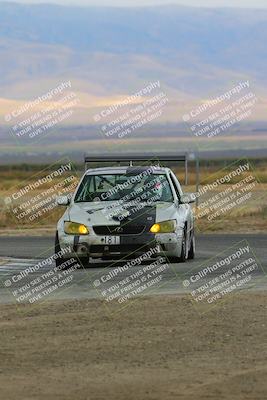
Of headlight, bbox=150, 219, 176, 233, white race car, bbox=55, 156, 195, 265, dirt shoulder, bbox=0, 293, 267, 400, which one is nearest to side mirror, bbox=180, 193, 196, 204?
white race car, bbox=55, 156, 195, 265

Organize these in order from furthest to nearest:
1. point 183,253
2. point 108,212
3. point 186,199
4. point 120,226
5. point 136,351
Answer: point 186,199, point 183,253, point 108,212, point 120,226, point 136,351

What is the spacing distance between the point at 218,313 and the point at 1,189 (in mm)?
66726

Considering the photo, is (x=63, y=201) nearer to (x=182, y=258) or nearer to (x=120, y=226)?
(x=120, y=226)

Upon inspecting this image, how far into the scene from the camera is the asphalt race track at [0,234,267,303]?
17.5 metres

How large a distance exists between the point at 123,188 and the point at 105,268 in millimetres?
1571

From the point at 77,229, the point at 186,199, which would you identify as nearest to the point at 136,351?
the point at 77,229

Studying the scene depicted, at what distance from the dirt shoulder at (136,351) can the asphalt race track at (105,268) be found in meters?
1.52

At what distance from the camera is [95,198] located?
21.8 meters

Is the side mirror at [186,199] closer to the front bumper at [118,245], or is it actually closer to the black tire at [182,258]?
the black tire at [182,258]

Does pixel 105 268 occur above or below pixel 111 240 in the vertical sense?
below

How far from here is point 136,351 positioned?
40.5 ft

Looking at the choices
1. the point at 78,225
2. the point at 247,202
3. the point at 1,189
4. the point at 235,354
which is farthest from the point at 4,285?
the point at 1,189

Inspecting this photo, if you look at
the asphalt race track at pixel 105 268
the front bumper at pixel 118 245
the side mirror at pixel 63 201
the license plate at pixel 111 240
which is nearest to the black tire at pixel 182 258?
the asphalt race track at pixel 105 268

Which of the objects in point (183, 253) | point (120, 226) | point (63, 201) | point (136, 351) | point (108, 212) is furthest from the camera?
point (183, 253)
